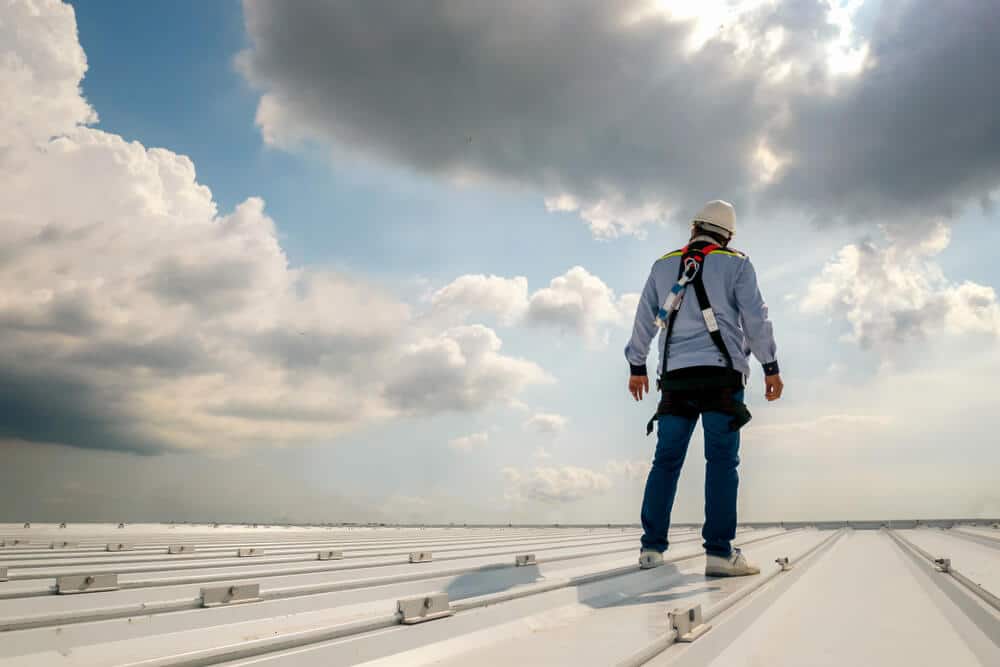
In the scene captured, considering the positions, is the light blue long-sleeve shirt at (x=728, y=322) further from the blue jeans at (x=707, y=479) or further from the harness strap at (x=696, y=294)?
the blue jeans at (x=707, y=479)

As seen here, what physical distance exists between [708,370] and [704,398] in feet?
0.63

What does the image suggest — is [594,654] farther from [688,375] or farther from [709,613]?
[688,375]

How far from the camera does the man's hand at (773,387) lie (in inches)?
172

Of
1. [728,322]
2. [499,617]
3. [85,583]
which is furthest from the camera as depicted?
[728,322]

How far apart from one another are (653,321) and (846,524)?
11.1 m

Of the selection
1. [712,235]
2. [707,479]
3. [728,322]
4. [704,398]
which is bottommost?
[707,479]

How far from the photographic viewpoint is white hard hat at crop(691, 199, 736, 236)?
4645 millimetres

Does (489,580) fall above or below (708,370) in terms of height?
below

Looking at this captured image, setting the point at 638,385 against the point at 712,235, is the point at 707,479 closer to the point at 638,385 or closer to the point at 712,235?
the point at 638,385

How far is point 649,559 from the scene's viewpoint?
406 centimetres

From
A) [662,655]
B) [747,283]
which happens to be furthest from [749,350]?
[662,655]

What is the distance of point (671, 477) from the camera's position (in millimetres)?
4305

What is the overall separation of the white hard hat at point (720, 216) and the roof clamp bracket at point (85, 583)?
13.9 feet

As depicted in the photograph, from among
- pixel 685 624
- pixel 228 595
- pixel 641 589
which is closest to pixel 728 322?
pixel 641 589
